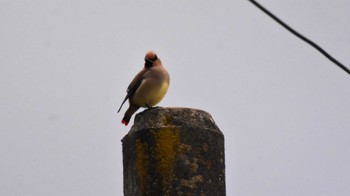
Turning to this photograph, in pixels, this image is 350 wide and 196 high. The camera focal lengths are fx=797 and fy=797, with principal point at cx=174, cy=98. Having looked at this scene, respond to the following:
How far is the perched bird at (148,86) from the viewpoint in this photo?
7344 mm

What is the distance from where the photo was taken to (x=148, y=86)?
7.35 metres

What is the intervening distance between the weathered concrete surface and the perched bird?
2.42 meters

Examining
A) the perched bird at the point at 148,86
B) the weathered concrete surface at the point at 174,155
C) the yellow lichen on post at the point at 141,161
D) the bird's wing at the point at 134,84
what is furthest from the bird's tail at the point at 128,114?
the yellow lichen on post at the point at 141,161

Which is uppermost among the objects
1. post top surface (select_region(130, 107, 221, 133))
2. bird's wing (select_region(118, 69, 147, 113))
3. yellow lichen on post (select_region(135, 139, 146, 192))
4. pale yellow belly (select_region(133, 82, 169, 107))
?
bird's wing (select_region(118, 69, 147, 113))

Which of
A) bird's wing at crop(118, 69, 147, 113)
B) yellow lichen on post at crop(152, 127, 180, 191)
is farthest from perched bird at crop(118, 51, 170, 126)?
yellow lichen on post at crop(152, 127, 180, 191)

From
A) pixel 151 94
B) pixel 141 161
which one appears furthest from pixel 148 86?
pixel 141 161

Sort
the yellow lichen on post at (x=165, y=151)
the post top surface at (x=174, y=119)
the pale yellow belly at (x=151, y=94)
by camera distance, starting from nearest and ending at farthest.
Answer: the yellow lichen on post at (x=165, y=151) → the post top surface at (x=174, y=119) → the pale yellow belly at (x=151, y=94)

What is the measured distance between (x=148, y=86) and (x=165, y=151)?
278 cm

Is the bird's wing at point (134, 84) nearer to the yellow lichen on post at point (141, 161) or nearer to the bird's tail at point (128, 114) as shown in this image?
the bird's tail at point (128, 114)

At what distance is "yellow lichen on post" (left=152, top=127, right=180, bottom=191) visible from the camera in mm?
4547

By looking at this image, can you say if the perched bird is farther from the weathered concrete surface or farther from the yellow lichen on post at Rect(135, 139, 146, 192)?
the yellow lichen on post at Rect(135, 139, 146, 192)

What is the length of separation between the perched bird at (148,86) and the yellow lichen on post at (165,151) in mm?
2621

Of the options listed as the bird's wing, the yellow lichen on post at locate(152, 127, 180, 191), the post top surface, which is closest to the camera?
the yellow lichen on post at locate(152, 127, 180, 191)

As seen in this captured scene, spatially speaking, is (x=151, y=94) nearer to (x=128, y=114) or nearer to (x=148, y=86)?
(x=148, y=86)
